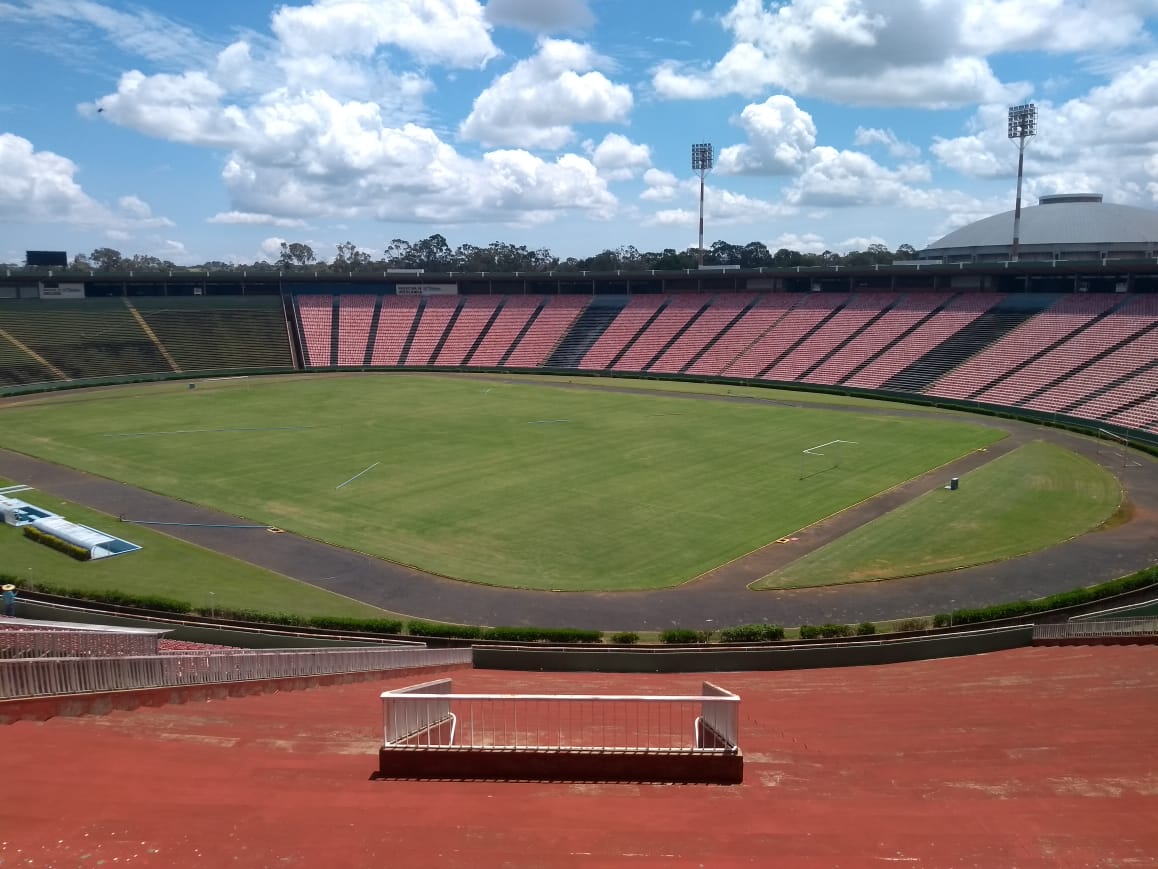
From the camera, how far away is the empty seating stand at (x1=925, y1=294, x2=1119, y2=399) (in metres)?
74.5

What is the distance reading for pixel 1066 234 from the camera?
380 ft

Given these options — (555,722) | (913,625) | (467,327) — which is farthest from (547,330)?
(555,722)

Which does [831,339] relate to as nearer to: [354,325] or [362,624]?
[354,325]

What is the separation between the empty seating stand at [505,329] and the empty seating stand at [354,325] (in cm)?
1450

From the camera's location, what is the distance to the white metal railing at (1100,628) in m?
23.1

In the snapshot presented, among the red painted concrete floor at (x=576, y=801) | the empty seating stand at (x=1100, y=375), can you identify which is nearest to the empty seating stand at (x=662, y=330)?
the empty seating stand at (x=1100, y=375)

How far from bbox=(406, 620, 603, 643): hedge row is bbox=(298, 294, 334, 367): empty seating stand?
270ft

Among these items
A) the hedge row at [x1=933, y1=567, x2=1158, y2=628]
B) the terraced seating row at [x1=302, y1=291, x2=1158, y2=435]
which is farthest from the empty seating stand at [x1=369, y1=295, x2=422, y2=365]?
the hedge row at [x1=933, y1=567, x2=1158, y2=628]

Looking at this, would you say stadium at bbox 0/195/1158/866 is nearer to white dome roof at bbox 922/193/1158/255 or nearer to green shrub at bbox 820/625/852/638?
green shrub at bbox 820/625/852/638

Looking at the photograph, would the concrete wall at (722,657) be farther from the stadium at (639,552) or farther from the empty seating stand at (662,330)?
the empty seating stand at (662,330)

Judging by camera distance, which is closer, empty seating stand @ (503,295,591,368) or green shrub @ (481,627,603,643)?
green shrub @ (481,627,603,643)

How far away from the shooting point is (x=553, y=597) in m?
29.4

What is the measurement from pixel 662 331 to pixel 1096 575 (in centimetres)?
7301

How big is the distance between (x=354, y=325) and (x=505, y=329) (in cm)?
2002
